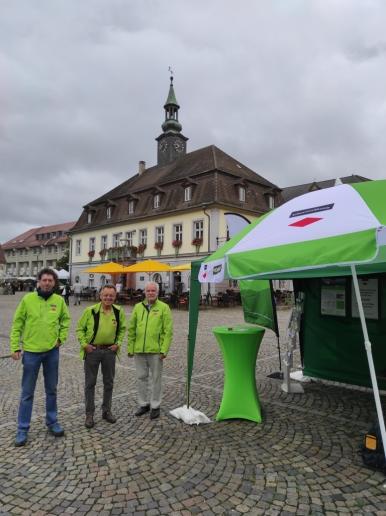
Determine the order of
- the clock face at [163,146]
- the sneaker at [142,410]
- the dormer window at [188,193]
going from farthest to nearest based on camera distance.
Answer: the clock face at [163,146], the dormer window at [188,193], the sneaker at [142,410]

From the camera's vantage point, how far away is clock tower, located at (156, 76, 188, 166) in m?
42.5

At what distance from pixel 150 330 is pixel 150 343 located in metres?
0.16

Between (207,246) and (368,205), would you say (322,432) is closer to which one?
(368,205)

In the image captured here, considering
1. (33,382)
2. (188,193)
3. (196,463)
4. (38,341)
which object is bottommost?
(196,463)

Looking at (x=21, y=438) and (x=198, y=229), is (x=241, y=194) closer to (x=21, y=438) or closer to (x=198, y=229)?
(x=198, y=229)

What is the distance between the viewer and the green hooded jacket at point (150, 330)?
500 cm

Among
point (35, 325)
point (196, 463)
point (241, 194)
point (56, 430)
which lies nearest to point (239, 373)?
point (196, 463)

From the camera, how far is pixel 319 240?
3508 millimetres

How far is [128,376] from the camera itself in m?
7.20

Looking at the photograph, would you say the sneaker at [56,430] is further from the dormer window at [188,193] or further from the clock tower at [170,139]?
the clock tower at [170,139]

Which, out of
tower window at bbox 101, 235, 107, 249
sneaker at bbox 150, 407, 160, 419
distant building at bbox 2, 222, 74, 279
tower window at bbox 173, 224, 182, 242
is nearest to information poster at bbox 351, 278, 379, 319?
sneaker at bbox 150, 407, 160, 419

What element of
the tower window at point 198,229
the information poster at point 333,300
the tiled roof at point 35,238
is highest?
the tiled roof at point 35,238

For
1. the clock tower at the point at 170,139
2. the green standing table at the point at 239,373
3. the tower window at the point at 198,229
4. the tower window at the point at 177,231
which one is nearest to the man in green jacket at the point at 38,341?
the green standing table at the point at 239,373

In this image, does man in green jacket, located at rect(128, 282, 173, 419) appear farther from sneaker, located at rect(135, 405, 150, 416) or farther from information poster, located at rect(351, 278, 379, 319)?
information poster, located at rect(351, 278, 379, 319)
